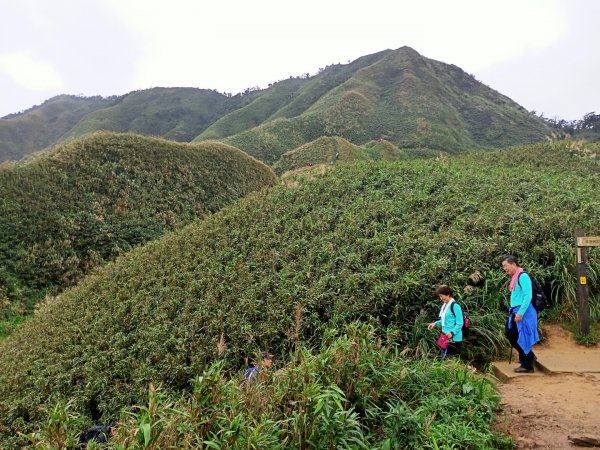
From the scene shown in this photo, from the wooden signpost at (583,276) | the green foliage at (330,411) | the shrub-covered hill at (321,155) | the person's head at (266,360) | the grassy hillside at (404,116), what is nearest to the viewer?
the green foliage at (330,411)

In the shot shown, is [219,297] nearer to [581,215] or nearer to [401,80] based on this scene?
[581,215]

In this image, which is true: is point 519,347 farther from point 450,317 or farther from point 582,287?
point 582,287

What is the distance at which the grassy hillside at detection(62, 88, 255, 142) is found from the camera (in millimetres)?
86875

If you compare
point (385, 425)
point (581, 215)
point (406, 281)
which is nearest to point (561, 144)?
point (581, 215)

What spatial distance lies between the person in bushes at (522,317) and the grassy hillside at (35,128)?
9086 centimetres

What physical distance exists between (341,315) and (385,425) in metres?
2.95

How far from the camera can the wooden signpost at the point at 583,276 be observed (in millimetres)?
6539

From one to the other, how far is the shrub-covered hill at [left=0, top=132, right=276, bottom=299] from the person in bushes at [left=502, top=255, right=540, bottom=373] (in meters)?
13.6

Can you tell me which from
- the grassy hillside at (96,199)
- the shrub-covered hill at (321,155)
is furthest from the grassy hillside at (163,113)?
the grassy hillside at (96,199)

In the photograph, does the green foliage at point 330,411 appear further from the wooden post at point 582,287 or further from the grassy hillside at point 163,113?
the grassy hillside at point 163,113

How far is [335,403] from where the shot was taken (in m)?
3.80

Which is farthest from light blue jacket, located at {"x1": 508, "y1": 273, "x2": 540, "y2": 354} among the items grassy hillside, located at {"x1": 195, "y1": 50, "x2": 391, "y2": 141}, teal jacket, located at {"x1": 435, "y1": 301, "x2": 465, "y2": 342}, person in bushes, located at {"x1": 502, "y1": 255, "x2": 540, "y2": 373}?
grassy hillside, located at {"x1": 195, "y1": 50, "x2": 391, "y2": 141}

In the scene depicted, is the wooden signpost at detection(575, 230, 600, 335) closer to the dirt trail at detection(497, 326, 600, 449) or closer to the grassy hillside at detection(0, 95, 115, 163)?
the dirt trail at detection(497, 326, 600, 449)

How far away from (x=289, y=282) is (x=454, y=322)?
3.30 metres
